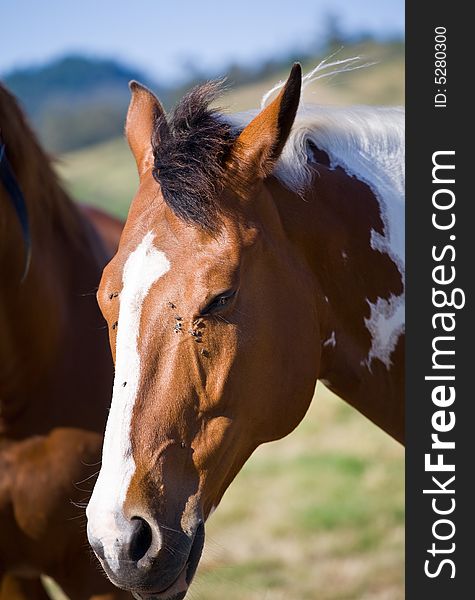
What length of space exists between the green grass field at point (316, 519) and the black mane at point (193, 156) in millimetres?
1670

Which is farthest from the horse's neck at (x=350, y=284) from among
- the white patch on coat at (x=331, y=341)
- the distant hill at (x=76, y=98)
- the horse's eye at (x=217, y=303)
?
the distant hill at (x=76, y=98)

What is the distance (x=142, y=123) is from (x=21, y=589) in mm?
2142

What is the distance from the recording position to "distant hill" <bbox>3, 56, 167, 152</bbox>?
95.8 feet

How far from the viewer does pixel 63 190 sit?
342 centimetres

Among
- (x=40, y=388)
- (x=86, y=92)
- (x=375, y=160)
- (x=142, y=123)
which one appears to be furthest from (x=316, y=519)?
(x=86, y=92)

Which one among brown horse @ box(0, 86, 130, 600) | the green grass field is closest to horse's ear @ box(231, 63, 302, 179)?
brown horse @ box(0, 86, 130, 600)

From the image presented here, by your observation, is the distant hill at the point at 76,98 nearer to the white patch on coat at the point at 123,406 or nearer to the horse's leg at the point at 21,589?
the horse's leg at the point at 21,589

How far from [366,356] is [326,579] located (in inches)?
130

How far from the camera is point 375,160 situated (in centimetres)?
250

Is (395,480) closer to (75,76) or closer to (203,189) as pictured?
(203,189)

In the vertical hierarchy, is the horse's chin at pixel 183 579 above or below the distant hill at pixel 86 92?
below

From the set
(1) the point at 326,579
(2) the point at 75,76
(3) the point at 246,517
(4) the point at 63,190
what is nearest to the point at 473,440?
(4) the point at 63,190

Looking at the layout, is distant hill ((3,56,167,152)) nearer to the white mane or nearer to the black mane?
the white mane

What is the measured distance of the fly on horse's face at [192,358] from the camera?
1.86 meters
